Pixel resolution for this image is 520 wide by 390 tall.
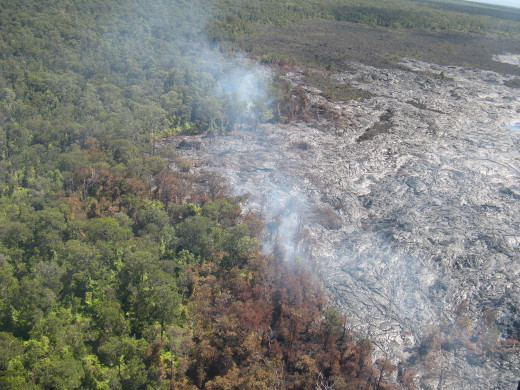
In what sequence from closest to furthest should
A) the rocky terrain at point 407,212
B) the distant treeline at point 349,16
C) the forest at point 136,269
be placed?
the forest at point 136,269
the rocky terrain at point 407,212
the distant treeline at point 349,16

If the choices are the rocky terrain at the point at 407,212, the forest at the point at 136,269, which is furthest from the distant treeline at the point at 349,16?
the forest at the point at 136,269

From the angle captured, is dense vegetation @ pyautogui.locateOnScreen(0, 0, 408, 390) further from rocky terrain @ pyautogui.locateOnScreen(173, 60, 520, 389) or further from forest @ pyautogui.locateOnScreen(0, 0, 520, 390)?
rocky terrain @ pyautogui.locateOnScreen(173, 60, 520, 389)

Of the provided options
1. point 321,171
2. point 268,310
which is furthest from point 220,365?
Result: point 321,171

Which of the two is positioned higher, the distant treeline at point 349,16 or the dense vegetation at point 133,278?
the distant treeline at point 349,16

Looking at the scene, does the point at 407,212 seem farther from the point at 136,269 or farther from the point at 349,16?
the point at 349,16

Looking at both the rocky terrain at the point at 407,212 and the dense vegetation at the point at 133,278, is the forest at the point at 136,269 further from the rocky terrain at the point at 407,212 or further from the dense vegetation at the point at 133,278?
the rocky terrain at the point at 407,212

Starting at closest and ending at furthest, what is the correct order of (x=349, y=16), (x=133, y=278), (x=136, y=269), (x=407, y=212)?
1. (x=136, y=269)
2. (x=133, y=278)
3. (x=407, y=212)
4. (x=349, y=16)

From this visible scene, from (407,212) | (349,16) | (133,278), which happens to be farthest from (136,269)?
(349,16)
